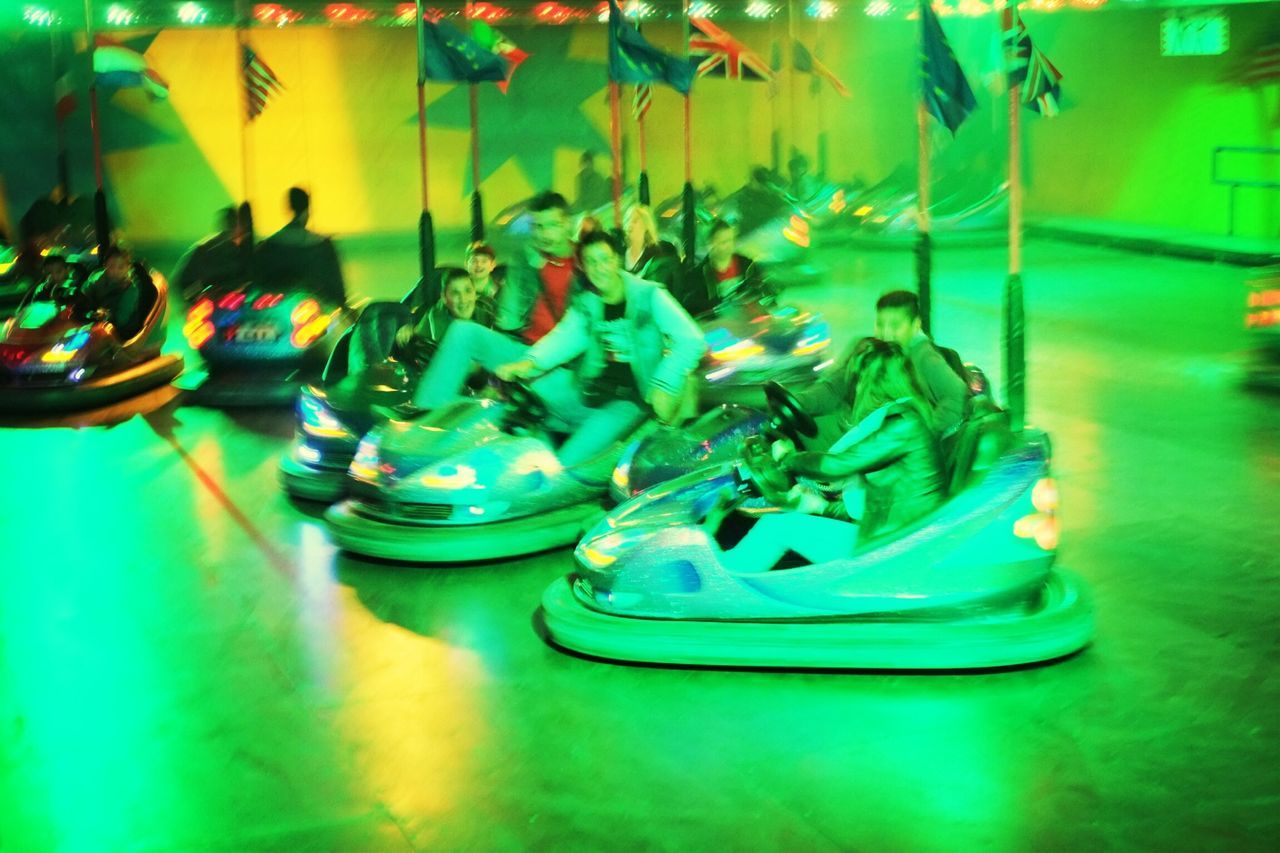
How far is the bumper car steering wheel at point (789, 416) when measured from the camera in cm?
393

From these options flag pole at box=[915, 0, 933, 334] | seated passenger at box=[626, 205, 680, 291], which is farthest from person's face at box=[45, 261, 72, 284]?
flag pole at box=[915, 0, 933, 334]

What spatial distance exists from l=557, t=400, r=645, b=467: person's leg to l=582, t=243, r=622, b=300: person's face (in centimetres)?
34

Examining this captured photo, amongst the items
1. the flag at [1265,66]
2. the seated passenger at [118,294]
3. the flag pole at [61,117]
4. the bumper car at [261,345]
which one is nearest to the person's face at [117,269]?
the seated passenger at [118,294]

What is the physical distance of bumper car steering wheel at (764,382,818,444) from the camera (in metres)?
3.93

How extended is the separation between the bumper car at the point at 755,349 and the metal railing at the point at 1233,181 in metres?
6.81

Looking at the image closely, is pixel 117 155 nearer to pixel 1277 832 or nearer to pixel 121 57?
pixel 121 57

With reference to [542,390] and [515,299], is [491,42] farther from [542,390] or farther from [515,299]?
[542,390]

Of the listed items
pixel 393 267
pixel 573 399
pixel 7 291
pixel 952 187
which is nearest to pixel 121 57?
pixel 7 291

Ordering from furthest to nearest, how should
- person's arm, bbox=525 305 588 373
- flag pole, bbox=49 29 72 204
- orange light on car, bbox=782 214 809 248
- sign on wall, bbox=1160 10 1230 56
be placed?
sign on wall, bbox=1160 10 1230 56, orange light on car, bbox=782 214 809 248, flag pole, bbox=49 29 72 204, person's arm, bbox=525 305 588 373

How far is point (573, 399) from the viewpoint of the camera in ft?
16.1

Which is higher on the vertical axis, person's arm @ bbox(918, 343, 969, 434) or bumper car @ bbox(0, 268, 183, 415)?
person's arm @ bbox(918, 343, 969, 434)

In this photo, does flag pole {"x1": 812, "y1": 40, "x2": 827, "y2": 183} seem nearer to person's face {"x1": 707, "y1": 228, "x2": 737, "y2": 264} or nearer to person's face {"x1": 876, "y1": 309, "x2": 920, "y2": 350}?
person's face {"x1": 707, "y1": 228, "x2": 737, "y2": 264}

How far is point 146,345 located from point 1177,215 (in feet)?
31.4

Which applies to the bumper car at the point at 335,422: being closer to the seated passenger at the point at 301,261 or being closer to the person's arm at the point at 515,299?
the person's arm at the point at 515,299
